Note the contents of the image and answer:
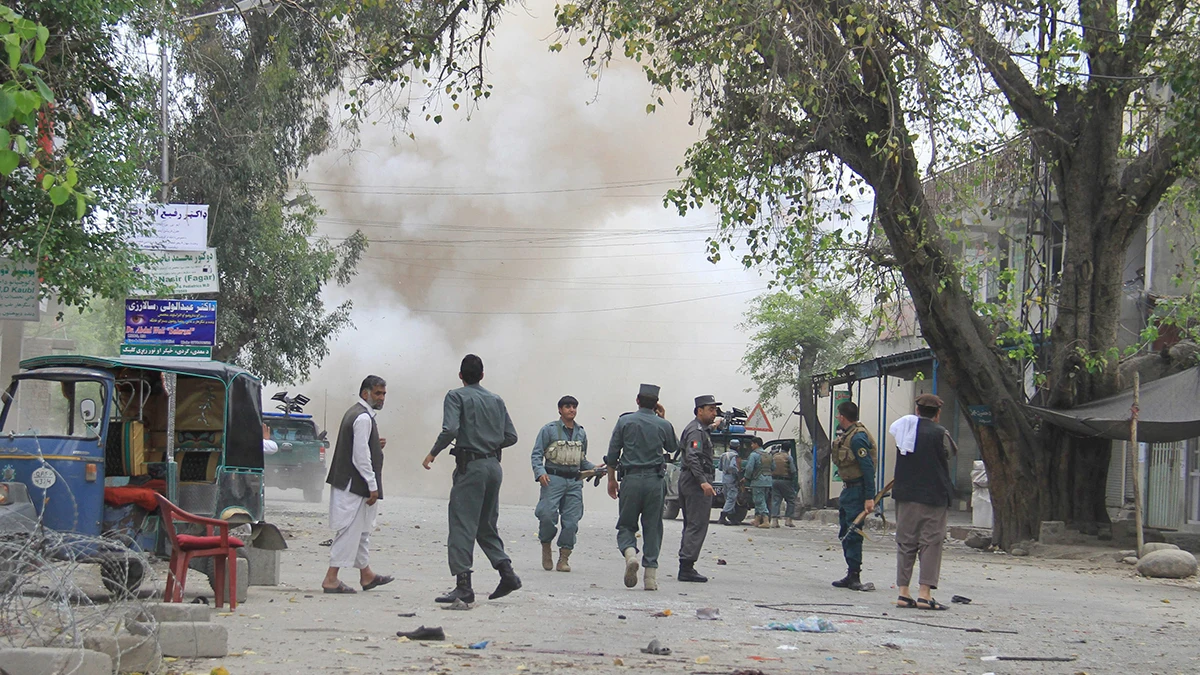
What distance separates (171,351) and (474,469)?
6.20 m

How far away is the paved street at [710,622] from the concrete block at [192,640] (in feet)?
0.29

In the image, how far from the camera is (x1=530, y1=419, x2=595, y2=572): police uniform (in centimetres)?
1180

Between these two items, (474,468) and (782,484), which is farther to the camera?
(782,484)

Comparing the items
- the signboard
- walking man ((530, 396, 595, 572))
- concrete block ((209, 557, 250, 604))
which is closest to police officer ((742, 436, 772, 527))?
walking man ((530, 396, 595, 572))

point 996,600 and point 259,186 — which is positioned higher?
point 259,186

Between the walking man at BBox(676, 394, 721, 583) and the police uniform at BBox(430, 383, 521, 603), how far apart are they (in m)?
2.65

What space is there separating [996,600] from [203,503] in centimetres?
674

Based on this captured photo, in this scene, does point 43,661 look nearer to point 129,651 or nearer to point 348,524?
point 129,651

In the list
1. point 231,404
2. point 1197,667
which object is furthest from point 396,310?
point 1197,667

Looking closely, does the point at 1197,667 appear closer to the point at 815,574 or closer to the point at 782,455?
the point at 815,574

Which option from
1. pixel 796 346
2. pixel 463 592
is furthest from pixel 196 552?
pixel 796 346

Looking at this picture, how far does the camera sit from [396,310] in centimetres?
3528

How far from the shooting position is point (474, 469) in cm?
866

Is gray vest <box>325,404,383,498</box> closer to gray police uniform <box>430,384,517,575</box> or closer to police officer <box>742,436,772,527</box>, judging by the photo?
gray police uniform <box>430,384,517,575</box>
